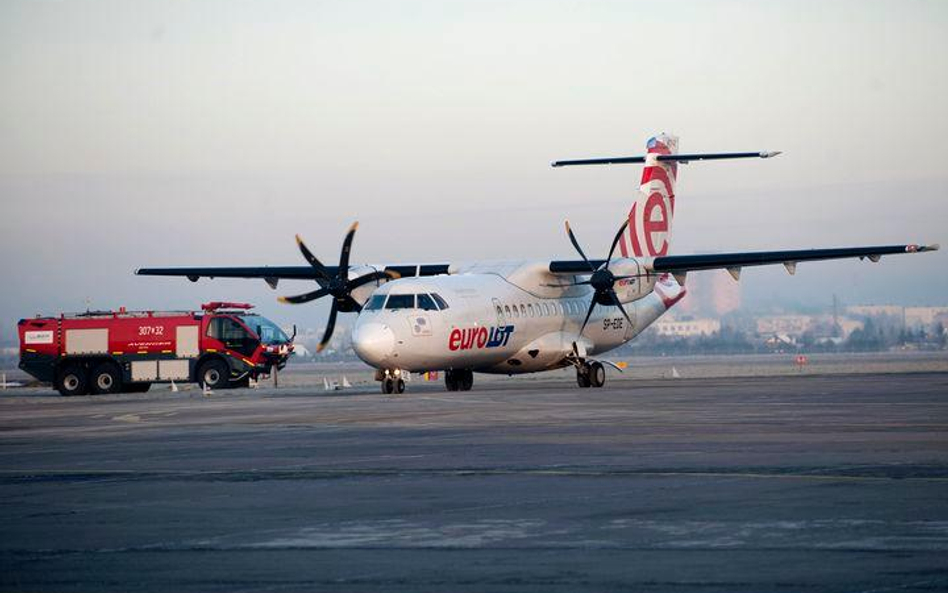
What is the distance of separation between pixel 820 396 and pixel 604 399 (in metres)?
4.77

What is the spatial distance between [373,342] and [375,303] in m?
1.72

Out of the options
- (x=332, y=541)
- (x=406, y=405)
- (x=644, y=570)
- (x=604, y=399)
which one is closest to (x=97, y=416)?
(x=406, y=405)

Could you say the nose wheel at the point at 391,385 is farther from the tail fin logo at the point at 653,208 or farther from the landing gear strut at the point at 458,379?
the tail fin logo at the point at 653,208

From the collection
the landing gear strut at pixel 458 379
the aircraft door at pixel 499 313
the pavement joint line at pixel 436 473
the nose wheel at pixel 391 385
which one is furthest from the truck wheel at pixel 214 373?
the pavement joint line at pixel 436 473

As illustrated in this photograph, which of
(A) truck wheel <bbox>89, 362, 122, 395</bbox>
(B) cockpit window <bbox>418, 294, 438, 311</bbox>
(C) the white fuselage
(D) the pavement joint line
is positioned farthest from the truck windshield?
(D) the pavement joint line

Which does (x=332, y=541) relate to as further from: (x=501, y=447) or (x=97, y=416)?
(x=97, y=416)

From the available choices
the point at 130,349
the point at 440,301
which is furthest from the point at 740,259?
the point at 130,349

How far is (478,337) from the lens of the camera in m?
40.2

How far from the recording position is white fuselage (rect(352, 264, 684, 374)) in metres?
37.5

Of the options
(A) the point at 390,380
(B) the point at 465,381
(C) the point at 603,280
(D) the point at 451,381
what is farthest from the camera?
(B) the point at 465,381

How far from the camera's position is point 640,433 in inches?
840

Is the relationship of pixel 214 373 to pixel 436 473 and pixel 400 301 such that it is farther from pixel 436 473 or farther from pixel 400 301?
pixel 436 473

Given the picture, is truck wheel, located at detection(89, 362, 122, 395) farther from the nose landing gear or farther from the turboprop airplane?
the nose landing gear

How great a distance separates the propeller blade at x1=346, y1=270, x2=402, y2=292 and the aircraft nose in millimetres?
5564
